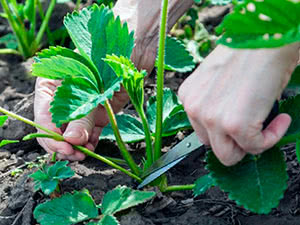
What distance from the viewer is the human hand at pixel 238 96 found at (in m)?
1.02

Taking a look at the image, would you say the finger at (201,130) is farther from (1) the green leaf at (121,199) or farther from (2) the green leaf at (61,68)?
(2) the green leaf at (61,68)

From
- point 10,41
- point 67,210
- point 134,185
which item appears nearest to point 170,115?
point 134,185

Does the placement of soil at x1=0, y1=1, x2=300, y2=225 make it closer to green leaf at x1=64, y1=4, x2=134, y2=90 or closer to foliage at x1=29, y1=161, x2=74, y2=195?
foliage at x1=29, y1=161, x2=74, y2=195

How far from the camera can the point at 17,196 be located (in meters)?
1.61

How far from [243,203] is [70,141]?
0.53m

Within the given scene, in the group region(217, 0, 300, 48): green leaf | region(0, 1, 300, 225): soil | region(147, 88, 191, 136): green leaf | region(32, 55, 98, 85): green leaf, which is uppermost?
region(217, 0, 300, 48): green leaf

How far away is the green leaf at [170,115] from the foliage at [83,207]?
299mm

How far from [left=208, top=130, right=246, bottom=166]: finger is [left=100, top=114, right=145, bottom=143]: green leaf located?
0.55 metres

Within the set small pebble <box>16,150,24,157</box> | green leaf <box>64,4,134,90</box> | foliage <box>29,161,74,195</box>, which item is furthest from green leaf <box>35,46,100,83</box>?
small pebble <box>16,150,24,157</box>

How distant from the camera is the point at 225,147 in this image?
1.11m

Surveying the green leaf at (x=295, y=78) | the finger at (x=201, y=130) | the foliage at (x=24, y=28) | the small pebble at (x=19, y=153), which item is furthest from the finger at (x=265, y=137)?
the foliage at (x=24, y=28)

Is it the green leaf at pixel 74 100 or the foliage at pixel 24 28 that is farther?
the foliage at pixel 24 28

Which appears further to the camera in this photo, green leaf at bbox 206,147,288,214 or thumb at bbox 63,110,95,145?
thumb at bbox 63,110,95,145

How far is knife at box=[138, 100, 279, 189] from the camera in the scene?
139 centimetres
